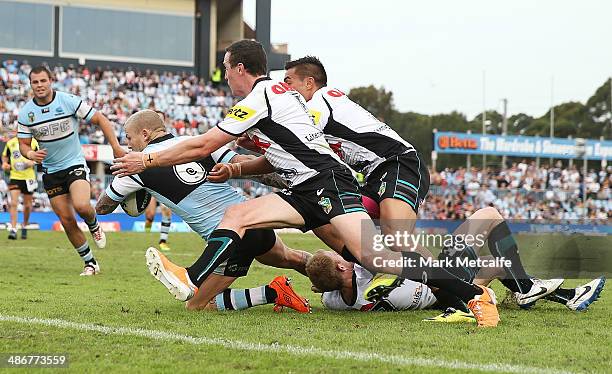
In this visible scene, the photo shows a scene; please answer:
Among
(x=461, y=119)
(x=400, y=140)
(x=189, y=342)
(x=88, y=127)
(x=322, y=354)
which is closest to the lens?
(x=322, y=354)

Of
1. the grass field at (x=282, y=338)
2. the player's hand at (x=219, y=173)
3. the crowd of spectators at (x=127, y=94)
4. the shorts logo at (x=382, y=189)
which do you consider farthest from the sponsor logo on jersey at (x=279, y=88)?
the crowd of spectators at (x=127, y=94)

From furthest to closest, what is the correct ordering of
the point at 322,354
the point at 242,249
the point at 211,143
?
1. the point at 242,249
2. the point at 211,143
3. the point at 322,354

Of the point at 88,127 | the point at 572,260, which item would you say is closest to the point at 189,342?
the point at 572,260

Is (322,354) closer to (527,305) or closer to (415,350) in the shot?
(415,350)

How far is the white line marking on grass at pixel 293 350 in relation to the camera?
4488mm

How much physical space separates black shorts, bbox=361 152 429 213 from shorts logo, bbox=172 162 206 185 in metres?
1.39

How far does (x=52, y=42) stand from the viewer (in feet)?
150

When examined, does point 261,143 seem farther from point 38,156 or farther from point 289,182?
point 38,156

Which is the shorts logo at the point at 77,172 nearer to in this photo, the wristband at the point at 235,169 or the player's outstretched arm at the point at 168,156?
the wristband at the point at 235,169

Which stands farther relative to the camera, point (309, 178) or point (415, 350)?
point (309, 178)

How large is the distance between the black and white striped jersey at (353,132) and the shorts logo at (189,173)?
3.50 ft

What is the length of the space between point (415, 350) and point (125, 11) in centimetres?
A: 4517

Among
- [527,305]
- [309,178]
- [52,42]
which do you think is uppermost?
[52,42]

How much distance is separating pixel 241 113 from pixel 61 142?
5.34 metres
